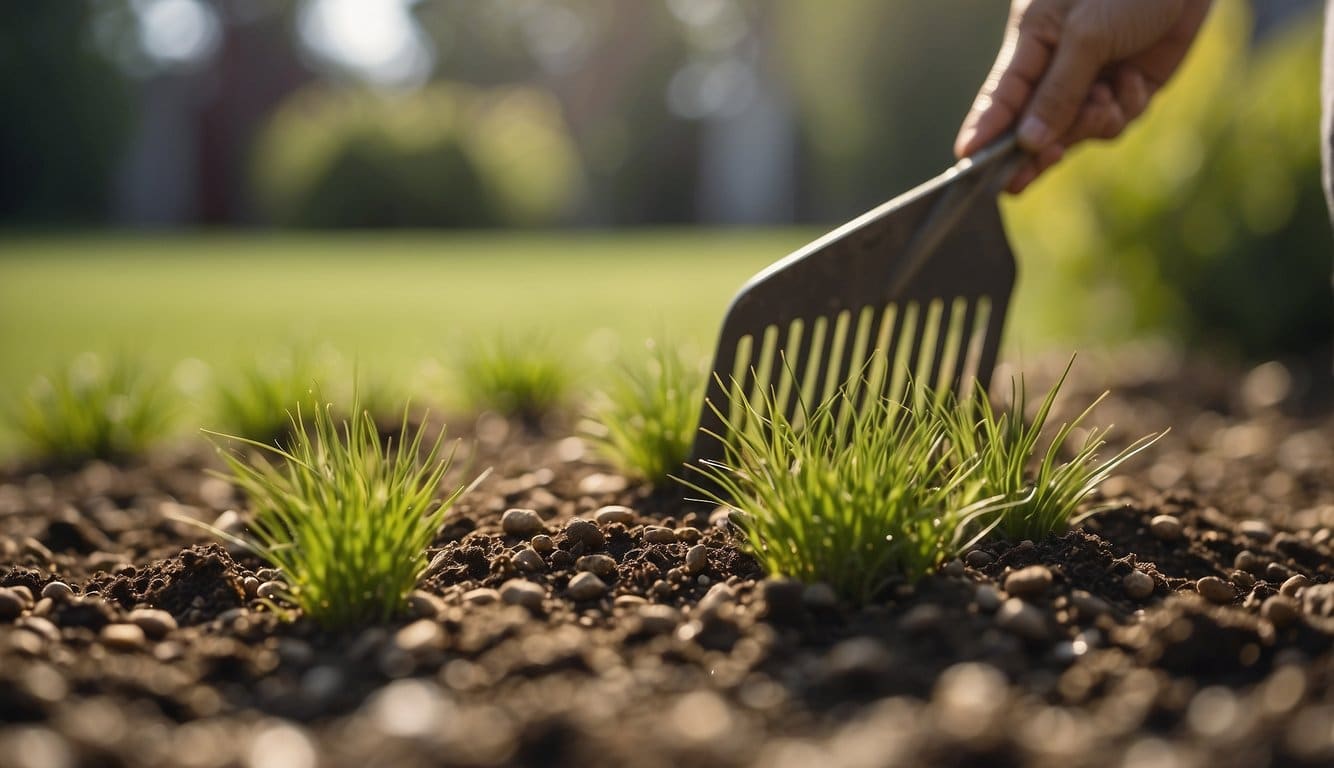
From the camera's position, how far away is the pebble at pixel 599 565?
70.5 inches

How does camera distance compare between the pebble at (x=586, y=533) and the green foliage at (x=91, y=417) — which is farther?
the green foliage at (x=91, y=417)

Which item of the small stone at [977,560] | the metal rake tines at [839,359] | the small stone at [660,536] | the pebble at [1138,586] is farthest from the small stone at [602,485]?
the pebble at [1138,586]

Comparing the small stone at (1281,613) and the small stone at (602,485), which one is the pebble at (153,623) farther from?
the small stone at (1281,613)

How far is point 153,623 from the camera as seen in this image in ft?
5.27

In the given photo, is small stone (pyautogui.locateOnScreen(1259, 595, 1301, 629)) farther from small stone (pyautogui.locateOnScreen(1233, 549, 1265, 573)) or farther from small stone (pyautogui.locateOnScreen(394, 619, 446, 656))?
small stone (pyautogui.locateOnScreen(394, 619, 446, 656))

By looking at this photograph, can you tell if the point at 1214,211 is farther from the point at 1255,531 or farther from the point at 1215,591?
the point at 1215,591

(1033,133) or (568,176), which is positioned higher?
(568,176)

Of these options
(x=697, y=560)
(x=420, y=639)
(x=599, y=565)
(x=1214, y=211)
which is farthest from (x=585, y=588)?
(x=1214, y=211)

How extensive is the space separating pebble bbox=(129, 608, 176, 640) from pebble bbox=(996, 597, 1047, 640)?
1.21 meters

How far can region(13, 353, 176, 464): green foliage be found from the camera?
10.6 ft

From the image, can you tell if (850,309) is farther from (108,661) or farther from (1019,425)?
(108,661)

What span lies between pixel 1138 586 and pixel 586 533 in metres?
0.90

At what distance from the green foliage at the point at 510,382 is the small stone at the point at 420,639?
206 centimetres

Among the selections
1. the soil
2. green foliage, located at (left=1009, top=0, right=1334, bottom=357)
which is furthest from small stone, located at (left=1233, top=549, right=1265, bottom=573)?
green foliage, located at (left=1009, top=0, right=1334, bottom=357)
